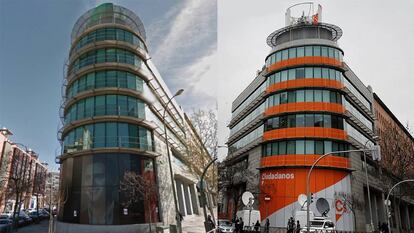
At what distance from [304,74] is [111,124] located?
12319 millimetres

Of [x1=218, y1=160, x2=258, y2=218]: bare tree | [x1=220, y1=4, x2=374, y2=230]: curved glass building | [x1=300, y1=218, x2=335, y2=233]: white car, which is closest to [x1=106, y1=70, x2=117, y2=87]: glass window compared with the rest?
[x1=218, y1=160, x2=258, y2=218]: bare tree

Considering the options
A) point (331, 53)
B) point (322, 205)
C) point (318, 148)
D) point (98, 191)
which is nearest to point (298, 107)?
point (318, 148)

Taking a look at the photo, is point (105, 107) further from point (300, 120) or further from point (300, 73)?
point (300, 73)

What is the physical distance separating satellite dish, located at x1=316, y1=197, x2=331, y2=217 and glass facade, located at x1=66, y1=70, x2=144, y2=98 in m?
10.7

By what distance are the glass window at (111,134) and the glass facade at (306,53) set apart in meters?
12.3

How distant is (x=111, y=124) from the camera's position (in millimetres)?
1297

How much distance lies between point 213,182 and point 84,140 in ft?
2.51

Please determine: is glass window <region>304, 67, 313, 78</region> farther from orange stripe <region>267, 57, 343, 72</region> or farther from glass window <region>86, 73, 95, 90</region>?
glass window <region>86, 73, 95, 90</region>

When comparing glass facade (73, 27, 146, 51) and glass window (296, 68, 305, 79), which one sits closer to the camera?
glass facade (73, 27, 146, 51)

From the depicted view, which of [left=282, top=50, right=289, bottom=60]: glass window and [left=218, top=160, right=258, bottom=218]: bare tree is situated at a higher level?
[left=282, top=50, right=289, bottom=60]: glass window

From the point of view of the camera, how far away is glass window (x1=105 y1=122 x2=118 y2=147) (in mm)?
1290

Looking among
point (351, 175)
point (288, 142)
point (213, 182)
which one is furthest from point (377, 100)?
point (213, 182)

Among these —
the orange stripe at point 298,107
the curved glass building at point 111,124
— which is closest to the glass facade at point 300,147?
the orange stripe at point 298,107

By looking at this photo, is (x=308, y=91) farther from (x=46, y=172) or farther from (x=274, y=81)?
(x=46, y=172)
